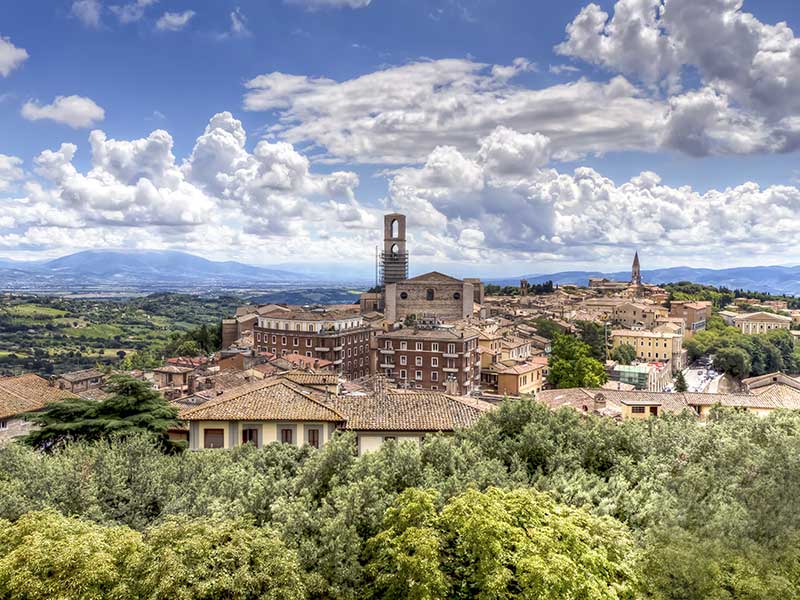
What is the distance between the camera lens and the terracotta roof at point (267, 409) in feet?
80.2

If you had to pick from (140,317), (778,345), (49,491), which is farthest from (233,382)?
(140,317)

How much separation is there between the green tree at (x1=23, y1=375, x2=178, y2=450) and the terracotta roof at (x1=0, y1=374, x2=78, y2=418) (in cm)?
746

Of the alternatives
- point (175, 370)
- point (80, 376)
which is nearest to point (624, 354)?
point (175, 370)

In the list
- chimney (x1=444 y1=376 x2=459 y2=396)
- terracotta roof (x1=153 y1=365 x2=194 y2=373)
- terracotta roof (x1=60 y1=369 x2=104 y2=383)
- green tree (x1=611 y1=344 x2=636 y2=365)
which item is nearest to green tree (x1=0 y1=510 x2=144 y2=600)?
chimney (x1=444 y1=376 x2=459 y2=396)

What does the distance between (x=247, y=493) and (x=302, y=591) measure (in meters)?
4.21

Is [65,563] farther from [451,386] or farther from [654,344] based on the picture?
[654,344]

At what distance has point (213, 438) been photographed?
24734mm

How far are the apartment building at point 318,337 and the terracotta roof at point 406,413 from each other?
4998 centimetres

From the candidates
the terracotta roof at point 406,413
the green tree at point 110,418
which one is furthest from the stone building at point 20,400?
the terracotta roof at point 406,413

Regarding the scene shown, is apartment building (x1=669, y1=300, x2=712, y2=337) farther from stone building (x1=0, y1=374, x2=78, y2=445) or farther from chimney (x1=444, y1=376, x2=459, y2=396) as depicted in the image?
stone building (x1=0, y1=374, x2=78, y2=445)

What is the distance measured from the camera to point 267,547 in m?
12.5

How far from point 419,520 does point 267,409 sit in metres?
12.7

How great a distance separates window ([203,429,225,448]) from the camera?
24.7m

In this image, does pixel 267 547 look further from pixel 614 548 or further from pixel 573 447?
pixel 573 447
